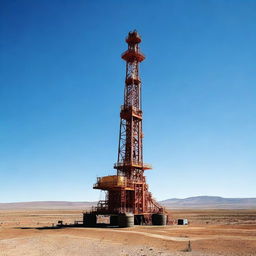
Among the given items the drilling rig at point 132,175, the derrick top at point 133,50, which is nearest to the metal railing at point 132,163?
the drilling rig at point 132,175

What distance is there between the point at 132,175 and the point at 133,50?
20970mm

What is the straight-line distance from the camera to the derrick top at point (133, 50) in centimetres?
4709

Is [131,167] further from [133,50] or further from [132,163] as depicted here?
[133,50]

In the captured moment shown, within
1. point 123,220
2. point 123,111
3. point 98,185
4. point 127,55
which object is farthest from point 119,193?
point 127,55

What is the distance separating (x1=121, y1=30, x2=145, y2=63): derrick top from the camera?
1854 inches

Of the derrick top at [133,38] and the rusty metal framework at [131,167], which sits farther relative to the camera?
the derrick top at [133,38]

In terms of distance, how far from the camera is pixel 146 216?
39750mm

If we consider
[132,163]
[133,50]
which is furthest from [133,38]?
[132,163]

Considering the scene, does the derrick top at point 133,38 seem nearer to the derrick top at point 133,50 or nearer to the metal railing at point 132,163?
the derrick top at point 133,50

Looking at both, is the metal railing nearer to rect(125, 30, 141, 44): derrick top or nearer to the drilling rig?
the drilling rig

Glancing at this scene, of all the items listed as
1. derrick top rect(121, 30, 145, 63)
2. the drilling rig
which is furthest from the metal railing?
derrick top rect(121, 30, 145, 63)

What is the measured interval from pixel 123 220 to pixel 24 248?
14324mm

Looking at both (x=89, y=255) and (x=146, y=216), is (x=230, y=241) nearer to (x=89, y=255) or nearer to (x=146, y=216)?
(x=89, y=255)

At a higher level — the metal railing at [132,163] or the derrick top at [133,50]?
the derrick top at [133,50]
